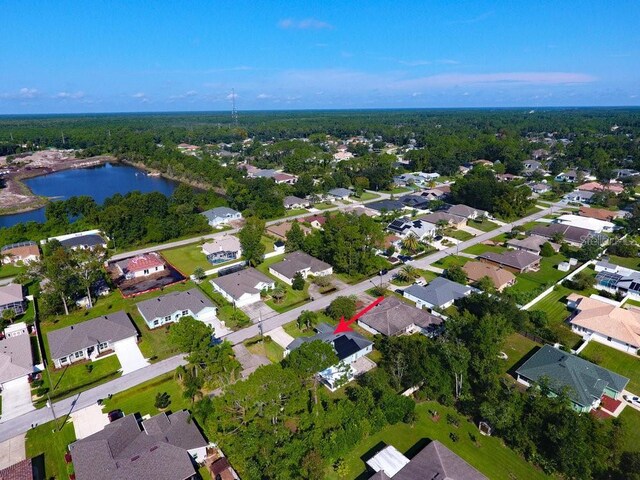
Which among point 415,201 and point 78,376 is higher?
point 415,201

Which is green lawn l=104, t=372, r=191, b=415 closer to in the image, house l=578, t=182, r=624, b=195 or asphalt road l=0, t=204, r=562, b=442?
asphalt road l=0, t=204, r=562, b=442

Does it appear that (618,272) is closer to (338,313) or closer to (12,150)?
(338,313)

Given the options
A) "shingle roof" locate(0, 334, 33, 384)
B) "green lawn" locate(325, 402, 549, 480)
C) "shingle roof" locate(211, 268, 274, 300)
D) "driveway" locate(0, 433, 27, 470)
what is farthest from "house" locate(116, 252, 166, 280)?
"green lawn" locate(325, 402, 549, 480)

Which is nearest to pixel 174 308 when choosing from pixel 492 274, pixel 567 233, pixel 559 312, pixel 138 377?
pixel 138 377

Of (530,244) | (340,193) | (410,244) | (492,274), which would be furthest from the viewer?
(340,193)

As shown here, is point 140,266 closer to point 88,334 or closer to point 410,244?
point 88,334

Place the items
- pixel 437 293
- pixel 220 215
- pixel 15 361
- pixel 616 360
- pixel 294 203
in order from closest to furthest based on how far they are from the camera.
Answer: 1. pixel 15 361
2. pixel 616 360
3. pixel 437 293
4. pixel 220 215
5. pixel 294 203

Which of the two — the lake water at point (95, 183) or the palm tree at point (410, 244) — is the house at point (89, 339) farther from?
the lake water at point (95, 183)
